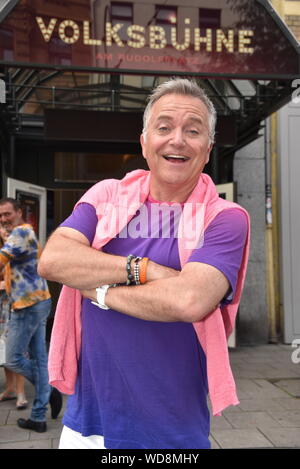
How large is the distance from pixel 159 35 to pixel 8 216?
110 inches

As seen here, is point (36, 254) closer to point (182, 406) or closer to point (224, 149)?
point (182, 406)

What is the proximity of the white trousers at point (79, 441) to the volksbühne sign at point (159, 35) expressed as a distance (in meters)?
4.22

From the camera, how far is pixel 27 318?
14.1 feet

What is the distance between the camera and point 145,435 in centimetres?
164

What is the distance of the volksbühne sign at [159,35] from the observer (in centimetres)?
516

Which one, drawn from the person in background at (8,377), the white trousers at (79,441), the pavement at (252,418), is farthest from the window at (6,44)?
the white trousers at (79,441)

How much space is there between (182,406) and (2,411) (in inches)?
145

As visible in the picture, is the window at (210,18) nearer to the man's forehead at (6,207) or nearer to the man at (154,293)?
the man's forehead at (6,207)

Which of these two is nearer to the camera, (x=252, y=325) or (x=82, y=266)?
(x=82, y=266)

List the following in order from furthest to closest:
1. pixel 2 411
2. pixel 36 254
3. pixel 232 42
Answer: pixel 232 42 < pixel 2 411 < pixel 36 254

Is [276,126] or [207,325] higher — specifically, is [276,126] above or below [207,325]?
above

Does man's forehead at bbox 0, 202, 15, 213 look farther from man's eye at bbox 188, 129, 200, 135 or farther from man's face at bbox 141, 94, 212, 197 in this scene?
man's eye at bbox 188, 129, 200, 135

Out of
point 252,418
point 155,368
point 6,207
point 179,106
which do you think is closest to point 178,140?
point 179,106
